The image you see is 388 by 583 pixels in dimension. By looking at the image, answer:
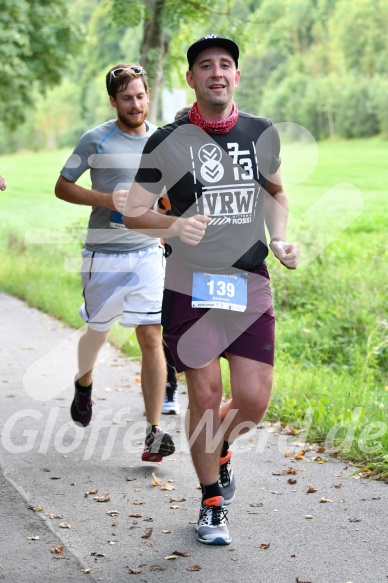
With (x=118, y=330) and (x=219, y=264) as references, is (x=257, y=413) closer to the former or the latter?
(x=219, y=264)

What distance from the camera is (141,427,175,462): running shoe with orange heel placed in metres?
5.78

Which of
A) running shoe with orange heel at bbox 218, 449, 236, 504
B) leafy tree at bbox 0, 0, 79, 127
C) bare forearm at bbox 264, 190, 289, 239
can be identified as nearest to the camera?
bare forearm at bbox 264, 190, 289, 239

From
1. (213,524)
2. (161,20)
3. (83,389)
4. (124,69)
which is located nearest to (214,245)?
(213,524)

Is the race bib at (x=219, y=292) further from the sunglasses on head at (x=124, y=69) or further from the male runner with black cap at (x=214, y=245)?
the sunglasses on head at (x=124, y=69)

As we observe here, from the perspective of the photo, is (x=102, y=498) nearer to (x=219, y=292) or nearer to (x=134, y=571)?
(x=134, y=571)

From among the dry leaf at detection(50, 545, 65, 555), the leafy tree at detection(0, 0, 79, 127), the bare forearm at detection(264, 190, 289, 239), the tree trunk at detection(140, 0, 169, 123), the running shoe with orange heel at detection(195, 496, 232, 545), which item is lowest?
Answer: the dry leaf at detection(50, 545, 65, 555)

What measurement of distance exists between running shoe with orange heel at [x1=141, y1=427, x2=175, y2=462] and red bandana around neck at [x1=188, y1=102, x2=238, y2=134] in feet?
6.44

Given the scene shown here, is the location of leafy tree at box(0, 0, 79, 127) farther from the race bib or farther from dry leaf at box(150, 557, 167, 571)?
dry leaf at box(150, 557, 167, 571)

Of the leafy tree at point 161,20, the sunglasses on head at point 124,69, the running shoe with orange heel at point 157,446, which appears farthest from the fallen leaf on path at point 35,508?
the leafy tree at point 161,20

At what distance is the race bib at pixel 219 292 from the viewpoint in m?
4.69

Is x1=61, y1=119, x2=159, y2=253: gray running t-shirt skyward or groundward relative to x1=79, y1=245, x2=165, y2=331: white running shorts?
skyward

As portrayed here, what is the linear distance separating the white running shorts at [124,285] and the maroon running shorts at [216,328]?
1.34 meters

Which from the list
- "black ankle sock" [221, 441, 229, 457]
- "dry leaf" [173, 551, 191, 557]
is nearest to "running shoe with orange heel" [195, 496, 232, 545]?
"dry leaf" [173, 551, 191, 557]

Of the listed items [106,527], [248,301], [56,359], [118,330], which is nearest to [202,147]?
[248,301]
